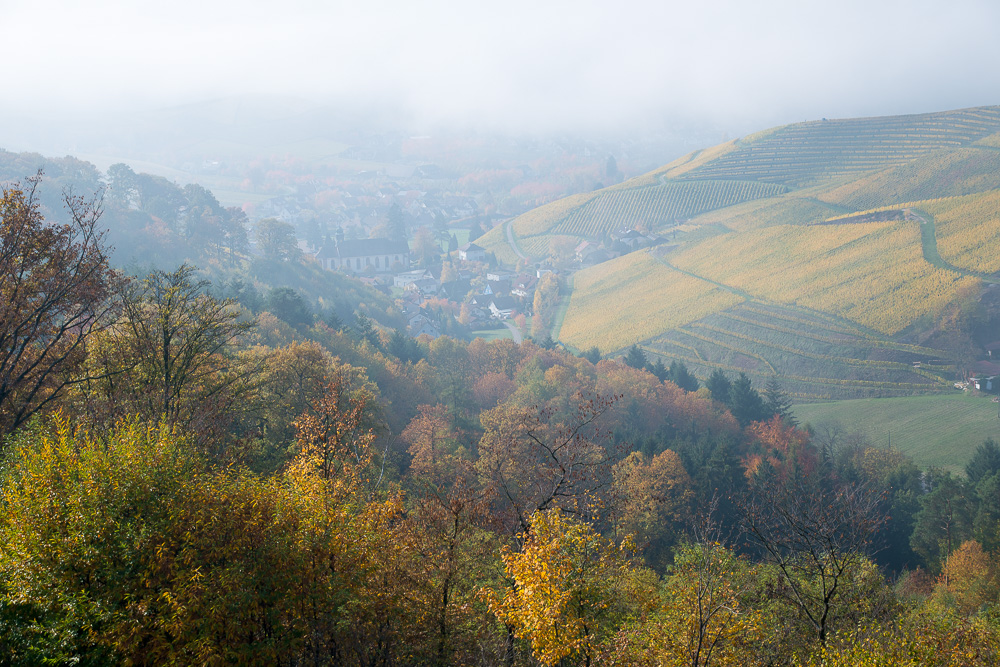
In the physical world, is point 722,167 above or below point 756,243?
above

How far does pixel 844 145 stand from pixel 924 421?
130m

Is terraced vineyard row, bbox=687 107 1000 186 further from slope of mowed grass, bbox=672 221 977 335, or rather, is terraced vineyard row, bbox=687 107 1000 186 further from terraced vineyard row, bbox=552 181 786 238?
slope of mowed grass, bbox=672 221 977 335

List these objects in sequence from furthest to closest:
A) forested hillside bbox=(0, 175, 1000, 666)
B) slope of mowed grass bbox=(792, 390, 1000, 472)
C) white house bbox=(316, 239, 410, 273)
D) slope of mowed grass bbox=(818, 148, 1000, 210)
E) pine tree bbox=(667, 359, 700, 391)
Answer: white house bbox=(316, 239, 410, 273) < slope of mowed grass bbox=(818, 148, 1000, 210) < pine tree bbox=(667, 359, 700, 391) < slope of mowed grass bbox=(792, 390, 1000, 472) < forested hillside bbox=(0, 175, 1000, 666)

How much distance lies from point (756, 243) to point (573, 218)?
6252cm

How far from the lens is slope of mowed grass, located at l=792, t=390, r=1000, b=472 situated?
6116 cm

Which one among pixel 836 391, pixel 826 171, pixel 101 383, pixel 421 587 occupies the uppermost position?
pixel 826 171

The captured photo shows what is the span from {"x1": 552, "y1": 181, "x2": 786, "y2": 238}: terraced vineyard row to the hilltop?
61 centimetres

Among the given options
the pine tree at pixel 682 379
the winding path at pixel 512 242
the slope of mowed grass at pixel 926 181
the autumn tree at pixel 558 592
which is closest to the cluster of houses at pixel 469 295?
the winding path at pixel 512 242

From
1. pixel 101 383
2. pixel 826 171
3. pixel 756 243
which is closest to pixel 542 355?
pixel 101 383

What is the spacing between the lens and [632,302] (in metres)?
117

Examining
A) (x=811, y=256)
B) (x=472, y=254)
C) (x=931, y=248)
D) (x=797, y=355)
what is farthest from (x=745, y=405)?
(x=472, y=254)

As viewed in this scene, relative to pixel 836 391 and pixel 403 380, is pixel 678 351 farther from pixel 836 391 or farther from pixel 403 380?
pixel 403 380

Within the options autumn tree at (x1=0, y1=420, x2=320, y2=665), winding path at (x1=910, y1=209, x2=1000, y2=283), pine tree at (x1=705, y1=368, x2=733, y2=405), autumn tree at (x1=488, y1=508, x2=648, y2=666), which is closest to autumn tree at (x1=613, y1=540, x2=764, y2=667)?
autumn tree at (x1=488, y1=508, x2=648, y2=666)

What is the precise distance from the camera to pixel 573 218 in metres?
175
